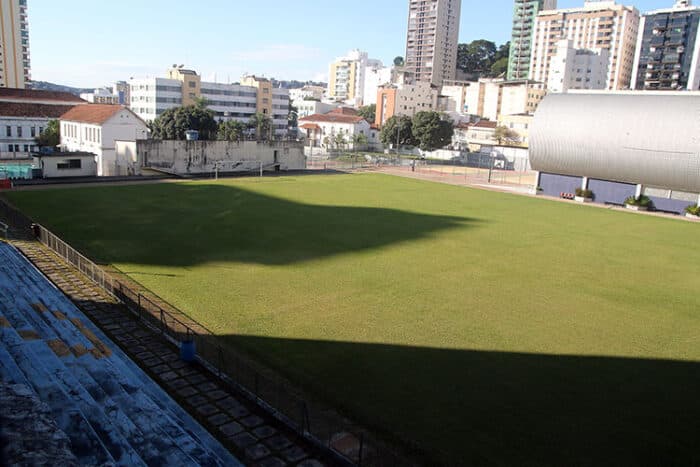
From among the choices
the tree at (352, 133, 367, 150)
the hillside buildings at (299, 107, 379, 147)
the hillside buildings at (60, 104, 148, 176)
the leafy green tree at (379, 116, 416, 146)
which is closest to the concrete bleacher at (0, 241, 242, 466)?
the hillside buildings at (60, 104, 148, 176)

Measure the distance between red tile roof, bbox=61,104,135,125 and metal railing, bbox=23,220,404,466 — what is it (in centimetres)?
4161

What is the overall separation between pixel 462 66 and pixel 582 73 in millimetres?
57406

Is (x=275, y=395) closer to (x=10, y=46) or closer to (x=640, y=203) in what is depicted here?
(x=640, y=203)

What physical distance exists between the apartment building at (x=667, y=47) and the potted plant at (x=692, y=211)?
86631 mm

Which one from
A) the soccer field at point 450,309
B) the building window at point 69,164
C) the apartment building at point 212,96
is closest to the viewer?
the soccer field at point 450,309

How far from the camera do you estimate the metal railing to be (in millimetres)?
11375

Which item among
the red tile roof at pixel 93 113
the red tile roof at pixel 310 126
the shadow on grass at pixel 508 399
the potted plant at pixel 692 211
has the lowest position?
the shadow on grass at pixel 508 399

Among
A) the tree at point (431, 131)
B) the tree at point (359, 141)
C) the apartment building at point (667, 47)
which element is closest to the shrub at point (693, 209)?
the tree at point (431, 131)

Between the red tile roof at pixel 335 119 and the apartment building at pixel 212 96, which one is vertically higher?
the apartment building at pixel 212 96

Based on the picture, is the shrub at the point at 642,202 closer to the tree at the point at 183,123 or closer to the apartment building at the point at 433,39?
the tree at the point at 183,123

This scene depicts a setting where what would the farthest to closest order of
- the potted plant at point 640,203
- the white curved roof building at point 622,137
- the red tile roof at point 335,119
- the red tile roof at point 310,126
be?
1. the red tile roof at point 310,126
2. the red tile roof at point 335,119
3. the potted plant at point 640,203
4. the white curved roof building at point 622,137

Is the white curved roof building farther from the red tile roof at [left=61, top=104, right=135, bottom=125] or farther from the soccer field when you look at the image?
the red tile roof at [left=61, top=104, right=135, bottom=125]

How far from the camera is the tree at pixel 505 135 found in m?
104

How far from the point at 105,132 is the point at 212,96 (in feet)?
223
